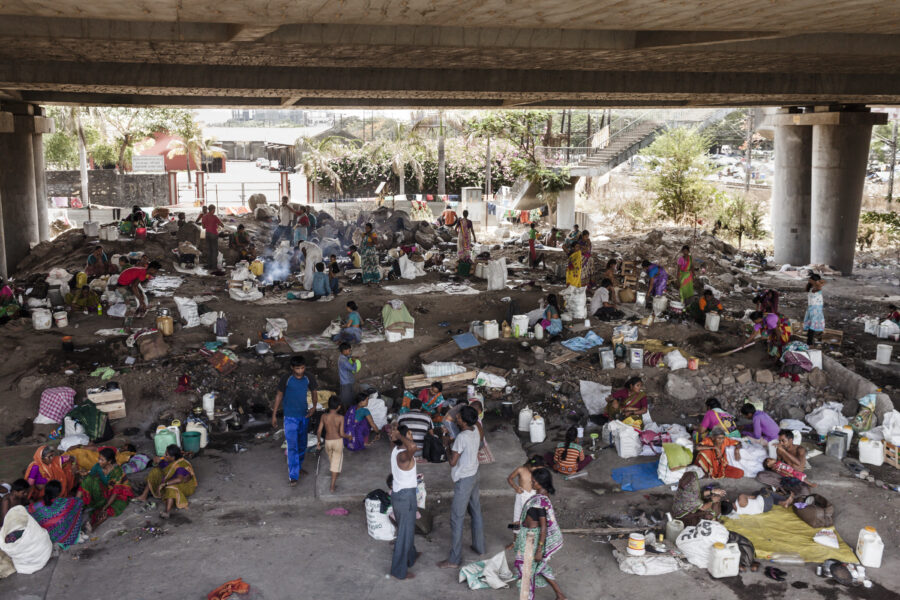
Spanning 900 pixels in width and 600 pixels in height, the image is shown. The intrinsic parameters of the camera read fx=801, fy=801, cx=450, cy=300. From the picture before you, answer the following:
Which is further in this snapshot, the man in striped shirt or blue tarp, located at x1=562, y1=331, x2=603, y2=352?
blue tarp, located at x1=562, y1=331, x2=603, y2=352

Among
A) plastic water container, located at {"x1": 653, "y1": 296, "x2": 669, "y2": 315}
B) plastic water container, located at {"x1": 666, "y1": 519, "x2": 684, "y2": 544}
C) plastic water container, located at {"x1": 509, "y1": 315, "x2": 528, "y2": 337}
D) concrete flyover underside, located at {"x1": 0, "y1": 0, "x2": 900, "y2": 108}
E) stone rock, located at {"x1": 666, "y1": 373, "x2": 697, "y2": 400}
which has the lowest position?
plastic water container, located at {"x1": 666, "y1": 519, "x2": 684, "y2": 544}

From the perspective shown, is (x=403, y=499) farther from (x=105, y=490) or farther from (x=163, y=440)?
(x=163, y=440)

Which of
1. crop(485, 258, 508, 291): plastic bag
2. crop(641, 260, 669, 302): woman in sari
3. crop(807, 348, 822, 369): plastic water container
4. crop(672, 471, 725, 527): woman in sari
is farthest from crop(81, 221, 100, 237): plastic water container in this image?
crop(672, 471, 725, 527): woman in sari

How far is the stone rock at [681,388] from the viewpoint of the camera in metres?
11.9

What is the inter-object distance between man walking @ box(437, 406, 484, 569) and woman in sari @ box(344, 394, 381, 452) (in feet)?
8.65

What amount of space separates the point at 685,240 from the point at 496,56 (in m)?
12.6

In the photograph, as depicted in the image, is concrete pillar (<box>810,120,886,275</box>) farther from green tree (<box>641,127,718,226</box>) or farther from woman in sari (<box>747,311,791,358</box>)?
woman in sari (<box>747,311,791,358</box>)

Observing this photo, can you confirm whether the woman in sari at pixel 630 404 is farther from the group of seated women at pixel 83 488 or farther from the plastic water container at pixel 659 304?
the group of seated women at pixel 83 488

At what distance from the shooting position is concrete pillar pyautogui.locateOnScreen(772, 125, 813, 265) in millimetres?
23375

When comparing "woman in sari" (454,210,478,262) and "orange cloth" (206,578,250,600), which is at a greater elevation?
"woman in sari" (454,210,478,262)

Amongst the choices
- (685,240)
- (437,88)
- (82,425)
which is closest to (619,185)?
(685,240)

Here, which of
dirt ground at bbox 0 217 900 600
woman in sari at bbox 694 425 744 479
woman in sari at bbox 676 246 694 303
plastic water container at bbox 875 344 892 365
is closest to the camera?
dirt ground at bbox 0 217 900 600

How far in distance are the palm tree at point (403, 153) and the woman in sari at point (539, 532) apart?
28.6 m

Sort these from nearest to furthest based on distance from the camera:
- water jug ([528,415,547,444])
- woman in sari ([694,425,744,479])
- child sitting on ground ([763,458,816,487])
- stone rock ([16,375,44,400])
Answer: child sitting on ground ([763,458,816,487]) → woman in sari ([694,425,744,479]) → water jug ([528,415,547,444]) → stone rock ([16,375,44,400])
